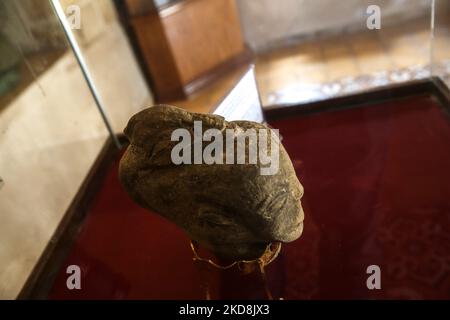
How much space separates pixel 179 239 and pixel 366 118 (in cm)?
100

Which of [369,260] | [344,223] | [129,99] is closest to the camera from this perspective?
[369,260]

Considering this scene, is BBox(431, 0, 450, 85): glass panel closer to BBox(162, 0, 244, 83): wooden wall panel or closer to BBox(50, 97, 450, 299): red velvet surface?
BBox(50, 97, 450, 299): red velvet surface

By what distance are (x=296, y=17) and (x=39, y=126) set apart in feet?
6.87

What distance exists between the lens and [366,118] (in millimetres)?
1847

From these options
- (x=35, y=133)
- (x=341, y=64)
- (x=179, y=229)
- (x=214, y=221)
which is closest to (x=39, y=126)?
(x=35, y=133)

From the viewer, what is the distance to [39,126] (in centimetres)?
174

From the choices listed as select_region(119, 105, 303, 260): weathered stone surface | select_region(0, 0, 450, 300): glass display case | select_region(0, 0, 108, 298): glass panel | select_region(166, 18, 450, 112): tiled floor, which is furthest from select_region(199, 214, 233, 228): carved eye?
select_region(166, 18, 450, 112): tiled floor

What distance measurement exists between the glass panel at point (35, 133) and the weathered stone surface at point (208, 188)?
77 cm

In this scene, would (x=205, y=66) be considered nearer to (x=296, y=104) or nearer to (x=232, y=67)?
(x=232, y=67)

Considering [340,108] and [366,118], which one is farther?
[340,108]

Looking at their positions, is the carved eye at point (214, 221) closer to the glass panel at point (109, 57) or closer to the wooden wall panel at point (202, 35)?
the glass panel at point (109, 57)

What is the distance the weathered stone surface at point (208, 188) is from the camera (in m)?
0.88

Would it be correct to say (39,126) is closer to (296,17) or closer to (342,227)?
(342,227)
